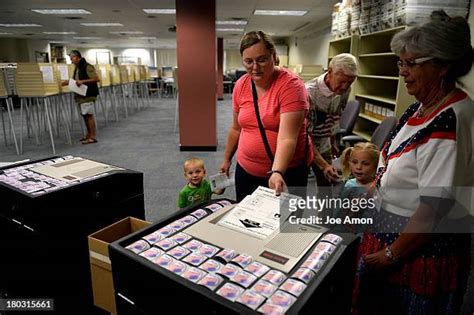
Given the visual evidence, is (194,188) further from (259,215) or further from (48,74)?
(48,74)

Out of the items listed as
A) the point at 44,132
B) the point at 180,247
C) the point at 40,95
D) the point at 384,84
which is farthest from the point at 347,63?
the point at 44,132

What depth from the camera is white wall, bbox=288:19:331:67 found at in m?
9.74

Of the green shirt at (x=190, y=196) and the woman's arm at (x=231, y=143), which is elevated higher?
the woman's arm at (x=231, y=143)

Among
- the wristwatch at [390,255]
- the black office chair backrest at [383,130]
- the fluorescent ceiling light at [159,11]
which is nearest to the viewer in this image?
the wristwatch at [390,255]

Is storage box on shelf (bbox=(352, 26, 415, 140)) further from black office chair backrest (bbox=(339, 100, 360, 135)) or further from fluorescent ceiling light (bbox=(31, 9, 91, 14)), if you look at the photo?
fluorescent ceiling light (bbox=(31, 9, 91, 14))

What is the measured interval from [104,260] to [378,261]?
3.06ft

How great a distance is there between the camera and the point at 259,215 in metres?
0.95

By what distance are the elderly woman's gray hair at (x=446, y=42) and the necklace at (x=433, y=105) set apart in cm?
5

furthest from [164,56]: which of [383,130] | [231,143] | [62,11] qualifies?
[231,143]

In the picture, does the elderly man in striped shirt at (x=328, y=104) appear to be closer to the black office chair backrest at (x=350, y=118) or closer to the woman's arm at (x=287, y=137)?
the woman's arm at (x=287, y=137)

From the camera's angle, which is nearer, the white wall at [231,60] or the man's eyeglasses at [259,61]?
the man's eyeglasses at [259,61]

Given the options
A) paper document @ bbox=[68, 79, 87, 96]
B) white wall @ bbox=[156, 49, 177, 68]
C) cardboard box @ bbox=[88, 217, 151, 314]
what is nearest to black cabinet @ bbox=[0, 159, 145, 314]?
cardboard box @ bbox=[88, 217, 151, 314]

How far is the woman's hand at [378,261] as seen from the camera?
0.98 m

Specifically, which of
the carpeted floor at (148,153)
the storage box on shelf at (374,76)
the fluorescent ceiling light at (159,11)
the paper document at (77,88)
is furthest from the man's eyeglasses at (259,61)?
the fluorescent ceiling light at (159,11)
